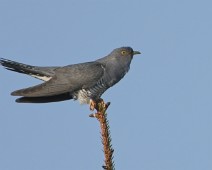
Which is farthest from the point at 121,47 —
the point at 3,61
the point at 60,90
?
the point at 3,61

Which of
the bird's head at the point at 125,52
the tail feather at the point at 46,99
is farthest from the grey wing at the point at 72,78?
the bird's head at the point at 125,52

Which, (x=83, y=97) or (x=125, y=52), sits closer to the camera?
(x=83, y=97)

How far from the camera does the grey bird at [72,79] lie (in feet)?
20.3

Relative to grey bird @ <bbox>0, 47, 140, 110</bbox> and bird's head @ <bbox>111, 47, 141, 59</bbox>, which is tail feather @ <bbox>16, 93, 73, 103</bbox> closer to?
grey bird @ <bbox>0, 47, 140, 110</bbox>

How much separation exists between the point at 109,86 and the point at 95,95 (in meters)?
0.41

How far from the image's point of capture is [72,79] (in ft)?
21.1

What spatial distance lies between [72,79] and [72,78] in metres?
0.02

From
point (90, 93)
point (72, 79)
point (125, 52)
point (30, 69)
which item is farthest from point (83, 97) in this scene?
point (125, 52)

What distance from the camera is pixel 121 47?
24.4 feet

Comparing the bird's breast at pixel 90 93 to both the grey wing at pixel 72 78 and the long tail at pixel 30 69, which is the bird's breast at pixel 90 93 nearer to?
the grey wing at pixel 72 78

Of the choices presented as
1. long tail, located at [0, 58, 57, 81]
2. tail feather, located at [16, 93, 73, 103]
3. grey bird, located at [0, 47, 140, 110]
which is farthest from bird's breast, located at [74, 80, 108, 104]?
long tail, located at [0, 58, 57, 81]

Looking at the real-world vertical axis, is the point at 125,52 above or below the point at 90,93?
above

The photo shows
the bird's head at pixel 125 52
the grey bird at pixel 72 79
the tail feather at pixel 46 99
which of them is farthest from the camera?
the bird's head at pixel 125 52

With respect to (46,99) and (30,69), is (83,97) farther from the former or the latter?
A: (30,69)
